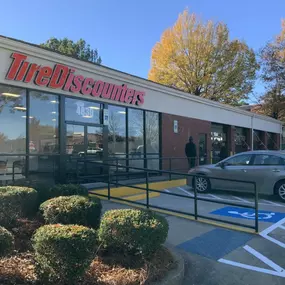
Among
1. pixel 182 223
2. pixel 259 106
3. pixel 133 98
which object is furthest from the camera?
pixel 259 106

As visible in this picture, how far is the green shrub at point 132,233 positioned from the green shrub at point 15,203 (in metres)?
1.64

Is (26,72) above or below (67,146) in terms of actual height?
above

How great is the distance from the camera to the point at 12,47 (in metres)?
9.62

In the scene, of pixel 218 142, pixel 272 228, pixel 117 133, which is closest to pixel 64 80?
pixel 117 133

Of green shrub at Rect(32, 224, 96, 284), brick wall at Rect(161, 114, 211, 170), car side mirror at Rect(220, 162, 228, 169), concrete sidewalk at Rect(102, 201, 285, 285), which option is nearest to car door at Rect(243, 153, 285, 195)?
car side mirror at Rect(220, 162, 228, 169)

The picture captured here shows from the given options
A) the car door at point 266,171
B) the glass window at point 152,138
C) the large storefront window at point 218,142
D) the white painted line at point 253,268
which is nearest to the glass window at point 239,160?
the car door at point 266,171

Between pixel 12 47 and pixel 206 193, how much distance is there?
309 inches

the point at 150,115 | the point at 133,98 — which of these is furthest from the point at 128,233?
the point at 150,115

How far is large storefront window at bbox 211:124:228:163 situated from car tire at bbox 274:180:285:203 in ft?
35.0

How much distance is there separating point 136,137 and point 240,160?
5218 mm

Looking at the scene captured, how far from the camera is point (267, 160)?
10500 mm

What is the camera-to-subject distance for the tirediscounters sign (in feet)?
32.1

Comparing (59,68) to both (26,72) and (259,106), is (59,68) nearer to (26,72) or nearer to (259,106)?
(26,72)

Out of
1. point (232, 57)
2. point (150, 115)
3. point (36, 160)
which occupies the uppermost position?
point (232, 57)
